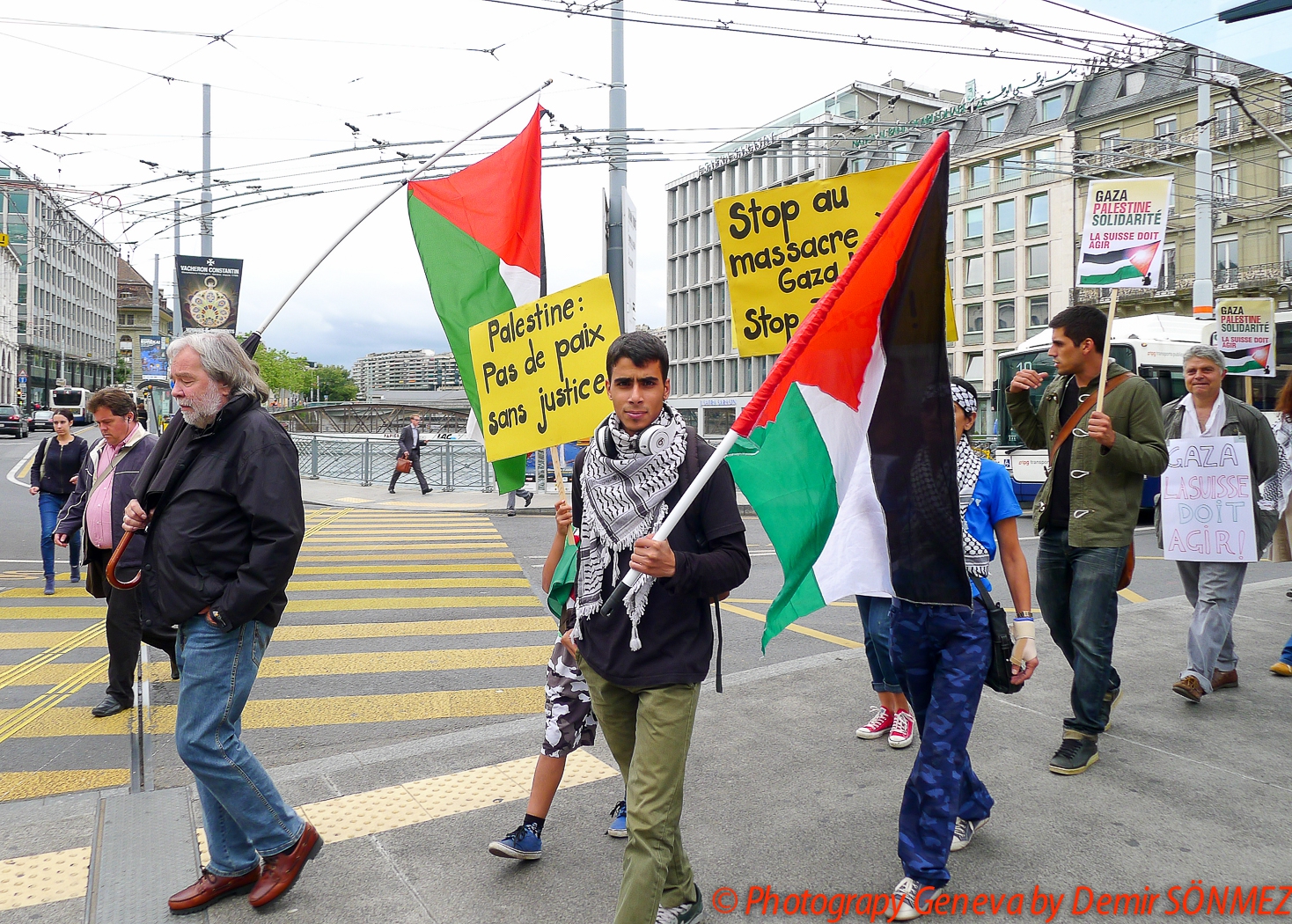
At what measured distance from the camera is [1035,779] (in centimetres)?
416

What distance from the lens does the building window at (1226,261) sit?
125 feet

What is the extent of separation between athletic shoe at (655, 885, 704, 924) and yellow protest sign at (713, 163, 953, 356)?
2.30 meters

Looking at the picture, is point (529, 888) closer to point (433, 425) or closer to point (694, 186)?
point (433, 425)

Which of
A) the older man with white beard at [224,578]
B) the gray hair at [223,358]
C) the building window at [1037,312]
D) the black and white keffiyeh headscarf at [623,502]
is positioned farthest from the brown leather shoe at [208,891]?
the building window at [1037,312]

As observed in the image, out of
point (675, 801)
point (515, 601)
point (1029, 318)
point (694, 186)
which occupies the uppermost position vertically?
point (694, 186)

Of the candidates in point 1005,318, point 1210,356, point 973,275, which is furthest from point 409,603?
point 973,275

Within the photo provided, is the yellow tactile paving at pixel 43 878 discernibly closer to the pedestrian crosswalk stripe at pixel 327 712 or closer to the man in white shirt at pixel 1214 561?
the pedestrian crosswalk stripe at pixel 327 712

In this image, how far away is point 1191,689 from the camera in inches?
206

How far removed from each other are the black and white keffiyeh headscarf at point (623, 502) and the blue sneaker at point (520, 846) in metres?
0.99

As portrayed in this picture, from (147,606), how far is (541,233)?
7.65 feet

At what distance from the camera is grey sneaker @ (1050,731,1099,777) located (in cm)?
421

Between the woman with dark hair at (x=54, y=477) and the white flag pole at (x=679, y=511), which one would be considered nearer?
the white flag pole at (x=679, y=511)

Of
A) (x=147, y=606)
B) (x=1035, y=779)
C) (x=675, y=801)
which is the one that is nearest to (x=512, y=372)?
(x=147, y=606)

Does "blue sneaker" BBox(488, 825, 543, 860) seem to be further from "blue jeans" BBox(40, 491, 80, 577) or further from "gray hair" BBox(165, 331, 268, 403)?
"blue jeans" BBox(40, 491, 80, 577)
